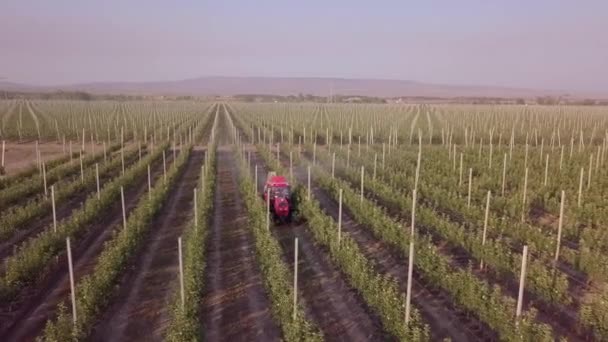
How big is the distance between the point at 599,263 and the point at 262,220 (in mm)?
6686

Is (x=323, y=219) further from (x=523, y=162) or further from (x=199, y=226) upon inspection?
(x=523, y=162)

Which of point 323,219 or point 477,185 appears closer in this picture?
point 323,219

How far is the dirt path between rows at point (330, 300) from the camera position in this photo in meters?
8.08

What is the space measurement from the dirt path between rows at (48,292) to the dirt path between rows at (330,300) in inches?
160

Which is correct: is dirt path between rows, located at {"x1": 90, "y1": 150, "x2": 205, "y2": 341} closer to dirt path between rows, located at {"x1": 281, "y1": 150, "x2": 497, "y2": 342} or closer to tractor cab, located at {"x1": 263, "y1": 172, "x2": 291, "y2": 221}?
tractor cab, located at {"x1": 263, "y1": 172, "x2": 291, "y2": 221}

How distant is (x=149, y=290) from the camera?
9641 mm

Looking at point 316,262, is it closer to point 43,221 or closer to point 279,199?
point 279,199

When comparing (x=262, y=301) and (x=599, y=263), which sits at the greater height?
(x=599, y=263)

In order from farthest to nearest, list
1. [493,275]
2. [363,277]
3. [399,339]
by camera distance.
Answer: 1. [493,275]
2. [363,277]
3. [399,339]

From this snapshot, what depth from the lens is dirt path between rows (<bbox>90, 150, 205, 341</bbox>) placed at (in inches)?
320

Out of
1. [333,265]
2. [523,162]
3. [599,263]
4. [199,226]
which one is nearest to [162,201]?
[199,226]

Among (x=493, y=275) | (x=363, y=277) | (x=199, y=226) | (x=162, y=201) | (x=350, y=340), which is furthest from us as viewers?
Answer: (x=162, y=201)

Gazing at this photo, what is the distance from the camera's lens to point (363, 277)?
893cm

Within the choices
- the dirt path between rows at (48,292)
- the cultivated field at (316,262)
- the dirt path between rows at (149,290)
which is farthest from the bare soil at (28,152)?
the dirt path between rows at (149,290)
